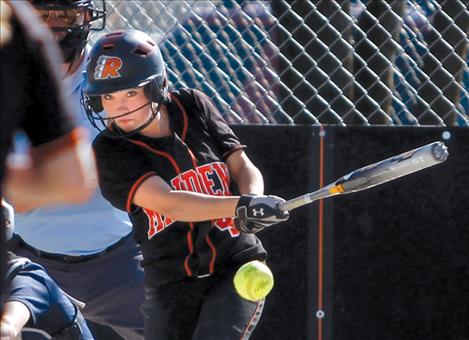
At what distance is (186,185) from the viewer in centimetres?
390

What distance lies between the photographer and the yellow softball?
3781 mm

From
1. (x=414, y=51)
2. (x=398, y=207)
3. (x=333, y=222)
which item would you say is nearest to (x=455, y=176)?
(x=398, y=207)

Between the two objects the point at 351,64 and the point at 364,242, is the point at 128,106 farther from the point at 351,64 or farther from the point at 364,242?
the point at 351,64

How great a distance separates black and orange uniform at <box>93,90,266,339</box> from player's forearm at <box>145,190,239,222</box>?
15 cm

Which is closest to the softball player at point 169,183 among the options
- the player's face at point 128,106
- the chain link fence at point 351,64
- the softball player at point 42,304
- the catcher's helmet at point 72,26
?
the player's face at point 128,106

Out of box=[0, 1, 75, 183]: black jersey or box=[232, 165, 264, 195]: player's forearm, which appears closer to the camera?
box=[0, 1, 75, 183]: black jersey

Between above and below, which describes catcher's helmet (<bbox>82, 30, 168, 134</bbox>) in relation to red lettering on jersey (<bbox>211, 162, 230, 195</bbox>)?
above

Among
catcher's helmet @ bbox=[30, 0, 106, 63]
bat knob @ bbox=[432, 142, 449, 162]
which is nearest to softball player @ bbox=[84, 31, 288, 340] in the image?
catcher's helmet @ bbox=[30, 0, 106, 63]

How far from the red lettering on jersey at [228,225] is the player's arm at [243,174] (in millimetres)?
121

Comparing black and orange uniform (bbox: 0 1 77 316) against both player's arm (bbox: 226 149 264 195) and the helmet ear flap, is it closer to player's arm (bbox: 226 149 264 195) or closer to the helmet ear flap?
the helmet ear flap

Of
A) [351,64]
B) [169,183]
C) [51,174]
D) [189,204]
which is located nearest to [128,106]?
[169,183]

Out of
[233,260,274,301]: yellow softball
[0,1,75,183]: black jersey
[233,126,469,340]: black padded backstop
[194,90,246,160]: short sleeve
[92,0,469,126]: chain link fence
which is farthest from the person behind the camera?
[92,0,469,126]: chain link fence

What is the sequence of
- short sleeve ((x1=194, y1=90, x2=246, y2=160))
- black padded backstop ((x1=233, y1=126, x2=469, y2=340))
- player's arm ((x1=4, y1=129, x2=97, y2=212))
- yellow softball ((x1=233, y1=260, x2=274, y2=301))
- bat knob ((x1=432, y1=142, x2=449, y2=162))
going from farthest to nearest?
black padded backstop ((x1=233, y1=126, x2=469, y2=340))
short sleeve ((x1=194, y1=90, x2=246, y2=160))
yellow softball ((x1=233, y1=260, x2=274, y2=301))
bat knob ((x1=432, y1=142, x2=449, y2=162))
player's arm ((x1=4, y1=129, x2=97, y2=212))

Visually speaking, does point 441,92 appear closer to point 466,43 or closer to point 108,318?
point 466,43
